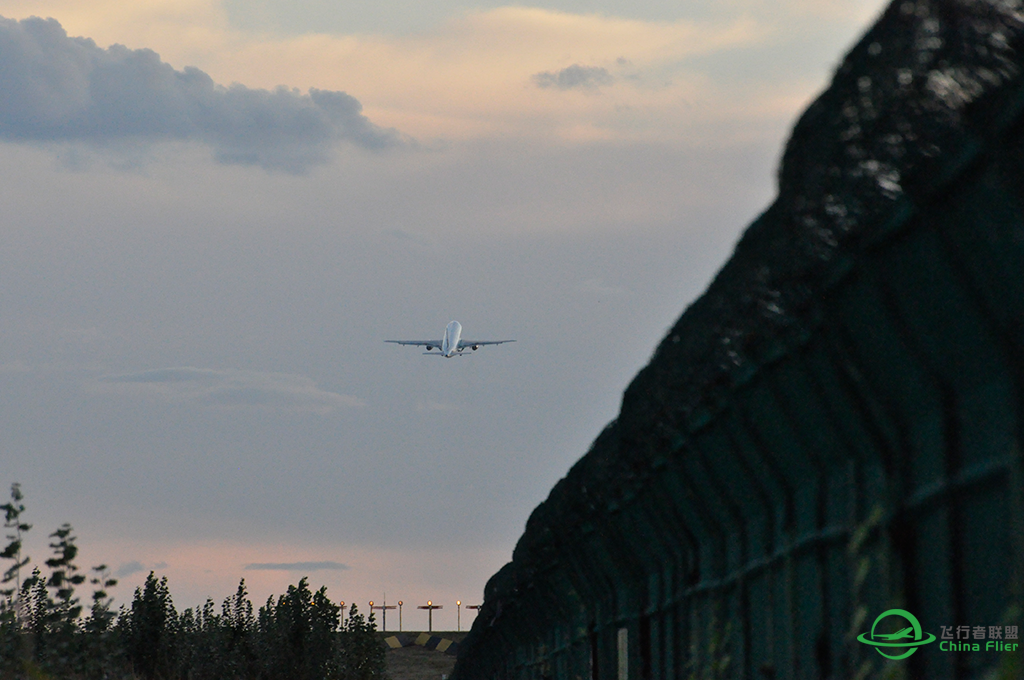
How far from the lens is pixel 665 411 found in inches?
248

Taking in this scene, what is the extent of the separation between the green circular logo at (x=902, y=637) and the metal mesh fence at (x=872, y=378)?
33mm

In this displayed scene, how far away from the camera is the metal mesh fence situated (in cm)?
292

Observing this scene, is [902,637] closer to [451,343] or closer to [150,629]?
[150,629]

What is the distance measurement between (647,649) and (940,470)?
5265mm

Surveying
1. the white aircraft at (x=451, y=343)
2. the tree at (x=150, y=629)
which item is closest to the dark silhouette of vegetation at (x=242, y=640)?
the tree at (x=150, y=629)

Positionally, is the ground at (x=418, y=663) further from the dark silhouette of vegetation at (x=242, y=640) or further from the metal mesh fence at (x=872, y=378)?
the metal mesh fence at (x=872, y=378)

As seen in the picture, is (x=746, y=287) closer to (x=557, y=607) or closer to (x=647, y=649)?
(x=647, y=649)

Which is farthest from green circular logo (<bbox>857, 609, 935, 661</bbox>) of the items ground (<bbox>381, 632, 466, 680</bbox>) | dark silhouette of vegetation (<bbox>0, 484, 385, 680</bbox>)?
ground (<bbox>381, 632, 466, 680</bbox>)

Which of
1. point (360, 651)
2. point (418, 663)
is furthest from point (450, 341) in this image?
point (360, 651)

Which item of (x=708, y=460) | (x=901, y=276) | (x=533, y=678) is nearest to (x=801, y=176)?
(x=901, y=276)

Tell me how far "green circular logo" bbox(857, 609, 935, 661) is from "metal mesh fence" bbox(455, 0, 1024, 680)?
0.03 metres

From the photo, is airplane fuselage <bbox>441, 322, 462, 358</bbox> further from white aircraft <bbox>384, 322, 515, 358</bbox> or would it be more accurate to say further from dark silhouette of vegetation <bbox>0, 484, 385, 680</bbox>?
dark silhouette of vegetation <bbox>0, 484, 385, 680</bbox>

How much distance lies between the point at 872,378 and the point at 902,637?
69 cm

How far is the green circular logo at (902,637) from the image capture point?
365 centimetres
